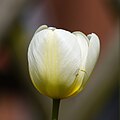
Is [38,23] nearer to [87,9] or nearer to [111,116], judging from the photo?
[87,9]

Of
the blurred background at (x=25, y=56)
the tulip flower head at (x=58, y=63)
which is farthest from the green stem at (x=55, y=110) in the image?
the blurred background at (x=25, y=56)

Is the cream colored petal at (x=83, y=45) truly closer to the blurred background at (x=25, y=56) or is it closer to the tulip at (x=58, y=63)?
the tulip at (x=58, y=63)

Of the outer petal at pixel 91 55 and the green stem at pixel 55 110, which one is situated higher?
the outer petal at pixel 91 55

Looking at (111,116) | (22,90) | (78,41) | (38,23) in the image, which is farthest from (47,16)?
(78,41)

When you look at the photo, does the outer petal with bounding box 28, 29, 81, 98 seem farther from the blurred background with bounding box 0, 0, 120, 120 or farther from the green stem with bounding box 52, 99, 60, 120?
the blurred background with bounding box 0, 0, 120, 120

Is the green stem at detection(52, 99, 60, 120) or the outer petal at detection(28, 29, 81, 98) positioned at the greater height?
the outer petal at detection(28, 29, 81, 98)

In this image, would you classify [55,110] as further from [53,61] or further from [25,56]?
[25,56]

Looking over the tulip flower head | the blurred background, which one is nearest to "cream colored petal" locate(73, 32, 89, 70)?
the tulip flower head

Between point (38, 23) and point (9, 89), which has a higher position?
point (38, 23)
